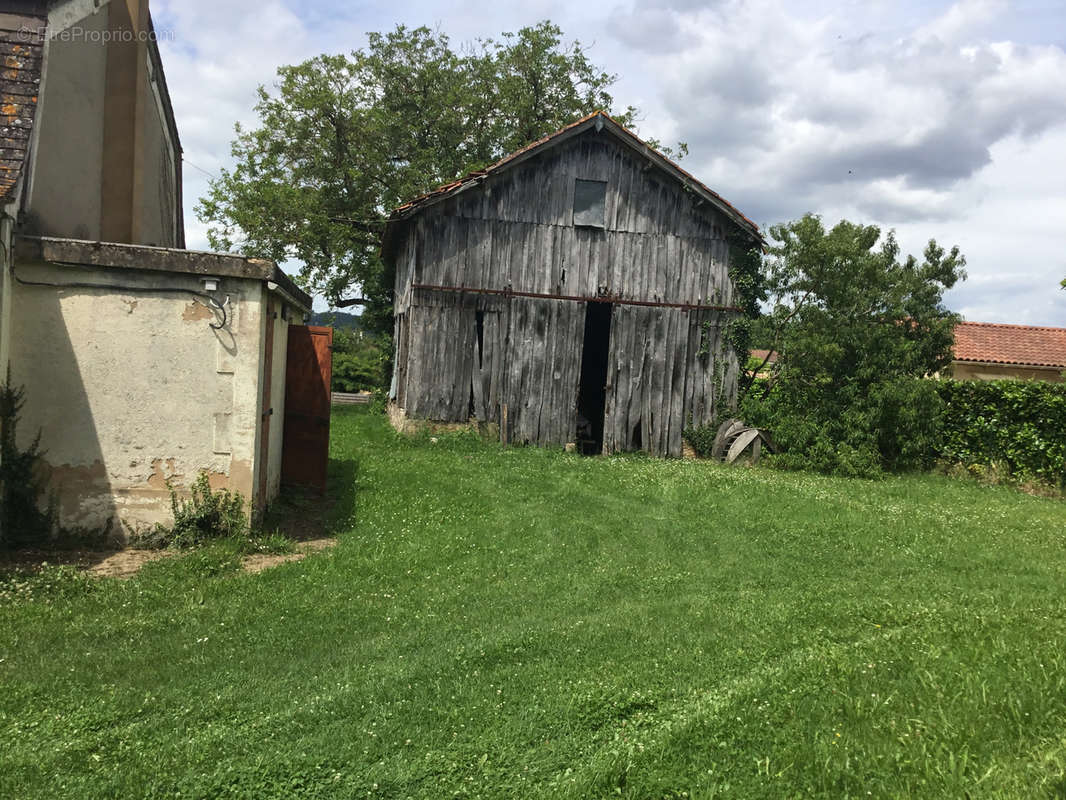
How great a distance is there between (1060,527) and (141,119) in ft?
51.6

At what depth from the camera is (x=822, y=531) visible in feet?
32.2

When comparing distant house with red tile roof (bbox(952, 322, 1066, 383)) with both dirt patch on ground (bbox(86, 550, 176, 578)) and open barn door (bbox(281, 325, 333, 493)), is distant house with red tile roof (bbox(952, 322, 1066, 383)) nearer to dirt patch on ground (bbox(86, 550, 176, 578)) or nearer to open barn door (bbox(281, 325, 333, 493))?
open barn door (bbox(281, 325, 333, 493))

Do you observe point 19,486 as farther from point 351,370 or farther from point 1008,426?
point 351,370

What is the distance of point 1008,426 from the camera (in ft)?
52.7

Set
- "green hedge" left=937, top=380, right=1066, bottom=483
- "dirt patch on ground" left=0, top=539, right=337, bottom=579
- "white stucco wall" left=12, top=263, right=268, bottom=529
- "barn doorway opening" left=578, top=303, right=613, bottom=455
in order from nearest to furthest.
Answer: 1. "dirt patch on ground" left=0, top=539, right=337, bottom=579
2. "white stucco wall" left=12, top=263, right=268, bottom=529
3. "green hedge" left=937, top=380, right=1066, bottom=483
4. "barn doorway opening" left=578, top=303, right=613, bottom=455

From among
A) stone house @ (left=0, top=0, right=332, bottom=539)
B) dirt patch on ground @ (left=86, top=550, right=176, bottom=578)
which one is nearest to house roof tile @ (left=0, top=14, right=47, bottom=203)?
stone house @ (left=0, top=0, right=332, bottom=539)

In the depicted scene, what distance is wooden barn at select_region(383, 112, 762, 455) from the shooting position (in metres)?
16.5

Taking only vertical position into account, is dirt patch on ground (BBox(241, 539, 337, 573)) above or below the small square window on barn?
below

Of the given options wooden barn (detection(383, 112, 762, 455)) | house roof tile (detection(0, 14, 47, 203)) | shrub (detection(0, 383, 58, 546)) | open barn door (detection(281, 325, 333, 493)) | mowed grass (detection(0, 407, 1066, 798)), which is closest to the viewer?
mowed grass (detection(0, 407, 1066, 798))

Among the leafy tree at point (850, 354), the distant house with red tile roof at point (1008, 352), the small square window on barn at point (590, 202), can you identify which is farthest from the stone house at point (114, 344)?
the distant house with red tile roof at point (1008, 352)

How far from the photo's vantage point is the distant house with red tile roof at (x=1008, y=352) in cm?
2786

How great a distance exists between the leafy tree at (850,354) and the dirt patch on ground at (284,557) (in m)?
10.7

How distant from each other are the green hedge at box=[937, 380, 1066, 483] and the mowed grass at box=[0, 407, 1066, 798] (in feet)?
22.4

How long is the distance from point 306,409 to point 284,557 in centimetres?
381
